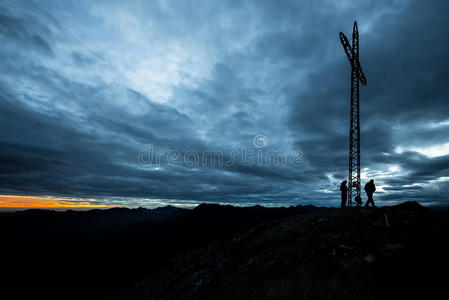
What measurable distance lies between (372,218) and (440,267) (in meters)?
6.23

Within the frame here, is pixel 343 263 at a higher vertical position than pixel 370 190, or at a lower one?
lower

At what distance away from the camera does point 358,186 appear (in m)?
30.6

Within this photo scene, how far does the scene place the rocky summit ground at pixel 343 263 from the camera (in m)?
7.04

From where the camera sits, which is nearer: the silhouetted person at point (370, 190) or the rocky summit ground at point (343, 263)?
the rocky summit ground at point (343, 263)

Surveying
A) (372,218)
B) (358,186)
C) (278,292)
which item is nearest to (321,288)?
(278,292)

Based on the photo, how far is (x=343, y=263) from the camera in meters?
9.12

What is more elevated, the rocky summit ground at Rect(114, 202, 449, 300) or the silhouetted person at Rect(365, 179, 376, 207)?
the silhouetted person at Rect(365, 179, 376, 207)

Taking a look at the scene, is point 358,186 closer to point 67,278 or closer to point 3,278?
point 67,278

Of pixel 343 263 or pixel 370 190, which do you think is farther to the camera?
pixel 370 190

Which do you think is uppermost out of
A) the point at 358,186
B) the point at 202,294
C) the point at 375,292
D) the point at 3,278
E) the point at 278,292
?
the point at 358,186

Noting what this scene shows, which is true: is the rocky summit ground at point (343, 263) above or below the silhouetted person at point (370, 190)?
below

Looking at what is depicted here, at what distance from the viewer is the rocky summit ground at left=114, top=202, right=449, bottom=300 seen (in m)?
7.04

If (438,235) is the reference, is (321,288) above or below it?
below

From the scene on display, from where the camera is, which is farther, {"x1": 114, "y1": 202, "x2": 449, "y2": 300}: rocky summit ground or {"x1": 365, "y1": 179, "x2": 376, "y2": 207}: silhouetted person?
{"x1": 365, "y1": 179, "x2": 376, "y2": 207}: silhouetted person
